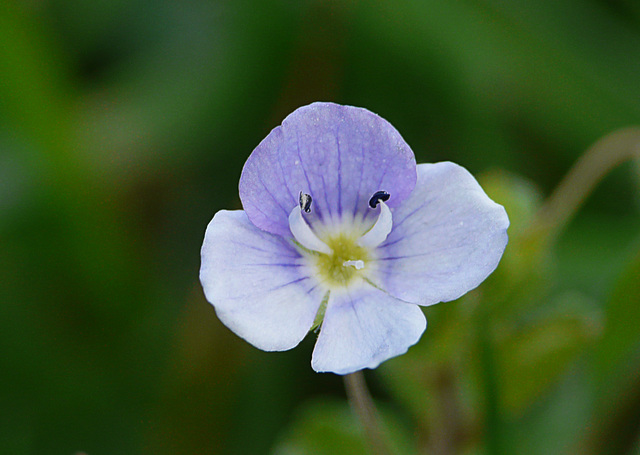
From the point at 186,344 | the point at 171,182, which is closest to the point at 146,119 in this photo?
the point at 171,182

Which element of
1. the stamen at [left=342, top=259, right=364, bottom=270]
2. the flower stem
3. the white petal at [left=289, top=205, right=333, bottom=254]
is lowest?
the flower stem

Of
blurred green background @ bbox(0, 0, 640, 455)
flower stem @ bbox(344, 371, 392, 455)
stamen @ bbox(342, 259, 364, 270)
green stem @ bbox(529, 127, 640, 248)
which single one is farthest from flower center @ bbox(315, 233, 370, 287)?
green stem @ bbox(529, 127, 640, 248)

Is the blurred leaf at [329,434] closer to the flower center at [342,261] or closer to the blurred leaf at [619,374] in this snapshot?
the blurred leaf at [619,374]

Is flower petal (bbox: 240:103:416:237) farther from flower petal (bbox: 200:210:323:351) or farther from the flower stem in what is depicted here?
the flower stem

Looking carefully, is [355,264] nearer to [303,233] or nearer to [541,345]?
[303,233]

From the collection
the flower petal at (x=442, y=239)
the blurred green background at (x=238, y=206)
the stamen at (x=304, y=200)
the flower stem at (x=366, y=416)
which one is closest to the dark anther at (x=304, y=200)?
A: the stamen at (x=304, y=200)

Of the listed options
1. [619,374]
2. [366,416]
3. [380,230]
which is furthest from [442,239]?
[619,374]

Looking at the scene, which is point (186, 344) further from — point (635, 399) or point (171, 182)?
point (635, 399)
